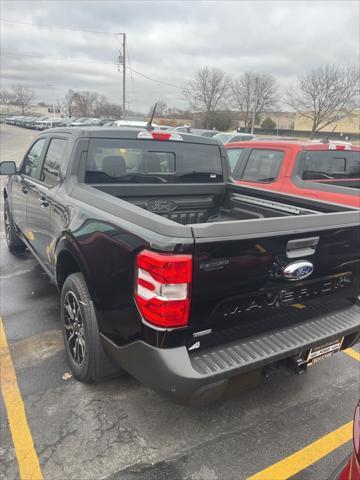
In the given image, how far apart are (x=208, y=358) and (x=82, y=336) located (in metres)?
1.15

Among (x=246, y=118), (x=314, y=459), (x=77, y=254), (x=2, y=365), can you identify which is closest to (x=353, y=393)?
(x=314, y=459)

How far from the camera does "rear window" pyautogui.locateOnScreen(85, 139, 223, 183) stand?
11.0ft

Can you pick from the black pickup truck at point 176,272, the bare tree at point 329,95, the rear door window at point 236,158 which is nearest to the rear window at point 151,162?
the black pickup truck at point 176,272

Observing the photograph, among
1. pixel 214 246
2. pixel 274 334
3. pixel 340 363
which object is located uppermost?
pixel 214 246

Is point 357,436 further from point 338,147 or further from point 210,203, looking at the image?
point 338,147

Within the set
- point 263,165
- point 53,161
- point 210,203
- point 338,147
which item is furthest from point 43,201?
point 338,147

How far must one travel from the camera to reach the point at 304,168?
5.51 m

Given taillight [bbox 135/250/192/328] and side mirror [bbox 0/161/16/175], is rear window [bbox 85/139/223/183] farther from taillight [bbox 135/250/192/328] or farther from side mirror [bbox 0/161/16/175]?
side mirror [bbox 0/161/16/175]

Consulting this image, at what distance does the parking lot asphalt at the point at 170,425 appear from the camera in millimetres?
2293

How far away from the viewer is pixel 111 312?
2367mm

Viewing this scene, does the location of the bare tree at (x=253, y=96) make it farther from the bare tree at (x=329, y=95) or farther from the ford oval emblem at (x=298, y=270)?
the ford oval emblem at (x=298, y=270)

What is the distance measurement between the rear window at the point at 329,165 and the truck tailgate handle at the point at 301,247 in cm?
341

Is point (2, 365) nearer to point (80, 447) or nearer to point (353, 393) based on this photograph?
point (80, 447)

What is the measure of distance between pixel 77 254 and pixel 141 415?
4.10ft
